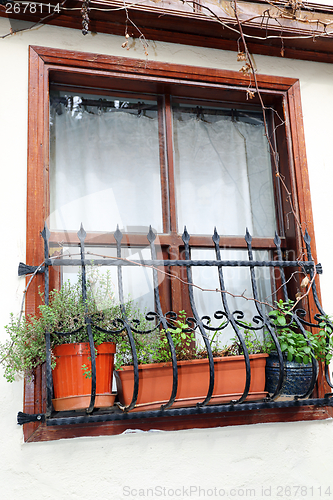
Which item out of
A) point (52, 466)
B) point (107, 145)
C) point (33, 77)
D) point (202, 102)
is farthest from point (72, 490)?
point (202, 102)

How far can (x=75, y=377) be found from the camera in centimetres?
170

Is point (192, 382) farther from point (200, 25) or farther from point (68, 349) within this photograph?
point (200, 25)

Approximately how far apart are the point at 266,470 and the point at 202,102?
1847 mm

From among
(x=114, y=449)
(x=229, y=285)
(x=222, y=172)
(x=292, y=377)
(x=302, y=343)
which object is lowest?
(x=114, y=449)

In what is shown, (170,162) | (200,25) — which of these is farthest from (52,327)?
(200,25)

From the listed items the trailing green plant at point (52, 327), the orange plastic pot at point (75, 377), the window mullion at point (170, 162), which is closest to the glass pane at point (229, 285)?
the window mullion at point (170, 162)

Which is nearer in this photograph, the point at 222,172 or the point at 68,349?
the point at 68,349

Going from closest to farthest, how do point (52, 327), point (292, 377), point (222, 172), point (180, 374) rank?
1. point (52, 327)
2. point (180, 374)
3. point (292, 377)
4. point (222, 172)

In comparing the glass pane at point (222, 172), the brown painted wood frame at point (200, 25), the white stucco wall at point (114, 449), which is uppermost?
the brown painted wood frame at point (200, 25)

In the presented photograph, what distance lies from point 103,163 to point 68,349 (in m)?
1.00

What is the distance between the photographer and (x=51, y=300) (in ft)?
6.11

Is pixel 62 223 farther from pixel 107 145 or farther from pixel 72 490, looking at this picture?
pixel 72 490

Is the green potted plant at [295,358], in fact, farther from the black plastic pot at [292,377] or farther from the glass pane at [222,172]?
the glass pane at [222,172]

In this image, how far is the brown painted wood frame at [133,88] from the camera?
1801 mm
